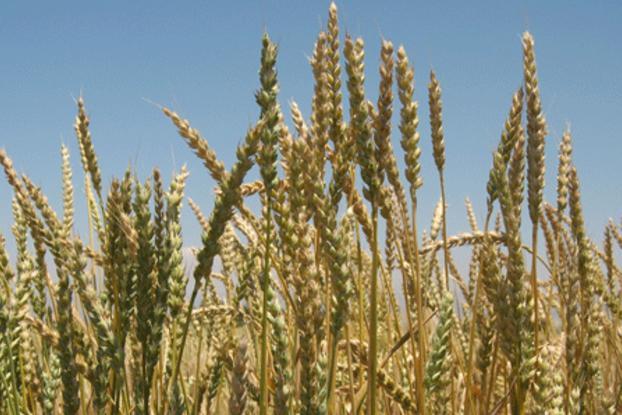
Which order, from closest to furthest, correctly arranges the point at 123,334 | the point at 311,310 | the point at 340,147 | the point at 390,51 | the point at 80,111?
the point at 311,310
the point at 123,334
the point at 390,51
the point at 340,147
the point at 80,111

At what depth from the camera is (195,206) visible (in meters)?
3.21

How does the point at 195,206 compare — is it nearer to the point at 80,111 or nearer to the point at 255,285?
the point at 255,285

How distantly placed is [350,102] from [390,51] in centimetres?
13

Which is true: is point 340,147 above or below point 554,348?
above

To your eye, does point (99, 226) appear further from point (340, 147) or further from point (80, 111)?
point (340, 147)

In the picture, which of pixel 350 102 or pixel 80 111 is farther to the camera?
pixel 80 111

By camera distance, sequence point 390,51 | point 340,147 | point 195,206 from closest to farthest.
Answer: point 390,51, point 340,147, point 195,206

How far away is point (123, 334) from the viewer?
4.27ft

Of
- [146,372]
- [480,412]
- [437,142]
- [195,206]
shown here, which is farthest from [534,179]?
[195,206]

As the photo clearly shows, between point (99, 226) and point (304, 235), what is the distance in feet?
3.64

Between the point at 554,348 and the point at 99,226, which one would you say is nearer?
the point at 554,348

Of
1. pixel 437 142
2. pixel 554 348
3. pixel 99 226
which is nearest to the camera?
pixel 437 142

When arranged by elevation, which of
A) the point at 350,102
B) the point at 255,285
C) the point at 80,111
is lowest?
the point at 255,285

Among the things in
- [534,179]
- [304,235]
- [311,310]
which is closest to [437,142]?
[534,179]
